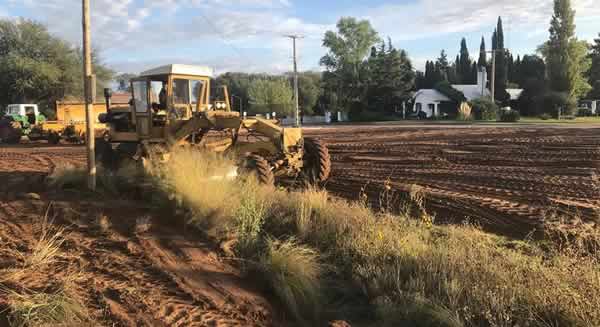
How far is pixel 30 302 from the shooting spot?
4.66 meters

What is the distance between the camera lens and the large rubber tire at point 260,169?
32.3ft

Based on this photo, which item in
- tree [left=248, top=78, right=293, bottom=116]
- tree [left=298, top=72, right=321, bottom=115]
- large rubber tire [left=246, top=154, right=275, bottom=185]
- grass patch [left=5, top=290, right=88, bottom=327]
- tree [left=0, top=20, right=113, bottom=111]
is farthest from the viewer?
tree [left=298, top=72, right=321, bottom=115]

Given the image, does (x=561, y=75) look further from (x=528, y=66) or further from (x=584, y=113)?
(x=528, y=66)

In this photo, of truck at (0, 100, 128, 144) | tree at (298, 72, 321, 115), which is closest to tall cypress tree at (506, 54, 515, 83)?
tree at (298, 72, 321, 115)

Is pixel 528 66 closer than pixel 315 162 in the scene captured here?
No

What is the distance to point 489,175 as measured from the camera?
12891 millimetres

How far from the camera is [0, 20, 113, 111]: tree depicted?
4434 cm

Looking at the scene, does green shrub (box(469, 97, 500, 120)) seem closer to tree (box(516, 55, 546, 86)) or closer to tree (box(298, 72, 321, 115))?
tree (box(516, 55, 546, 86))

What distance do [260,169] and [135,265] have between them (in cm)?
420

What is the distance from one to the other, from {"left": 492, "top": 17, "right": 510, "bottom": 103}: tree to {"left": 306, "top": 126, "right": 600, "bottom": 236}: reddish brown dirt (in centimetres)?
4301

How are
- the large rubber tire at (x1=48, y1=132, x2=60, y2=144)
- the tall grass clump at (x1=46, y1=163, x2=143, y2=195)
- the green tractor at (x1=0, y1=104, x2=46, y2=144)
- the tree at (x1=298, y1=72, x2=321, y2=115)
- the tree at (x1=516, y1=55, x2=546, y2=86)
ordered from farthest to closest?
the tree at (x1=298, y1=72, x2=321, y2=115), the tree at (x1=516, y1=55, x2=546, y2=86), the green tractor at (x1=0, y1=104, x2=46, y2=144), the large rubber tire at (x1=48, y1=132, x2=60, y2=144), the tall grass clump at (x1=46, y1=163, x2=143, y2=195)

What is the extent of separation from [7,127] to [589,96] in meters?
67.9

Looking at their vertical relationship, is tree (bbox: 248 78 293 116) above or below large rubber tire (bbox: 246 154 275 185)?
above

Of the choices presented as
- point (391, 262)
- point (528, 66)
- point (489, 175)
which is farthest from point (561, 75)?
point (391, 262)
